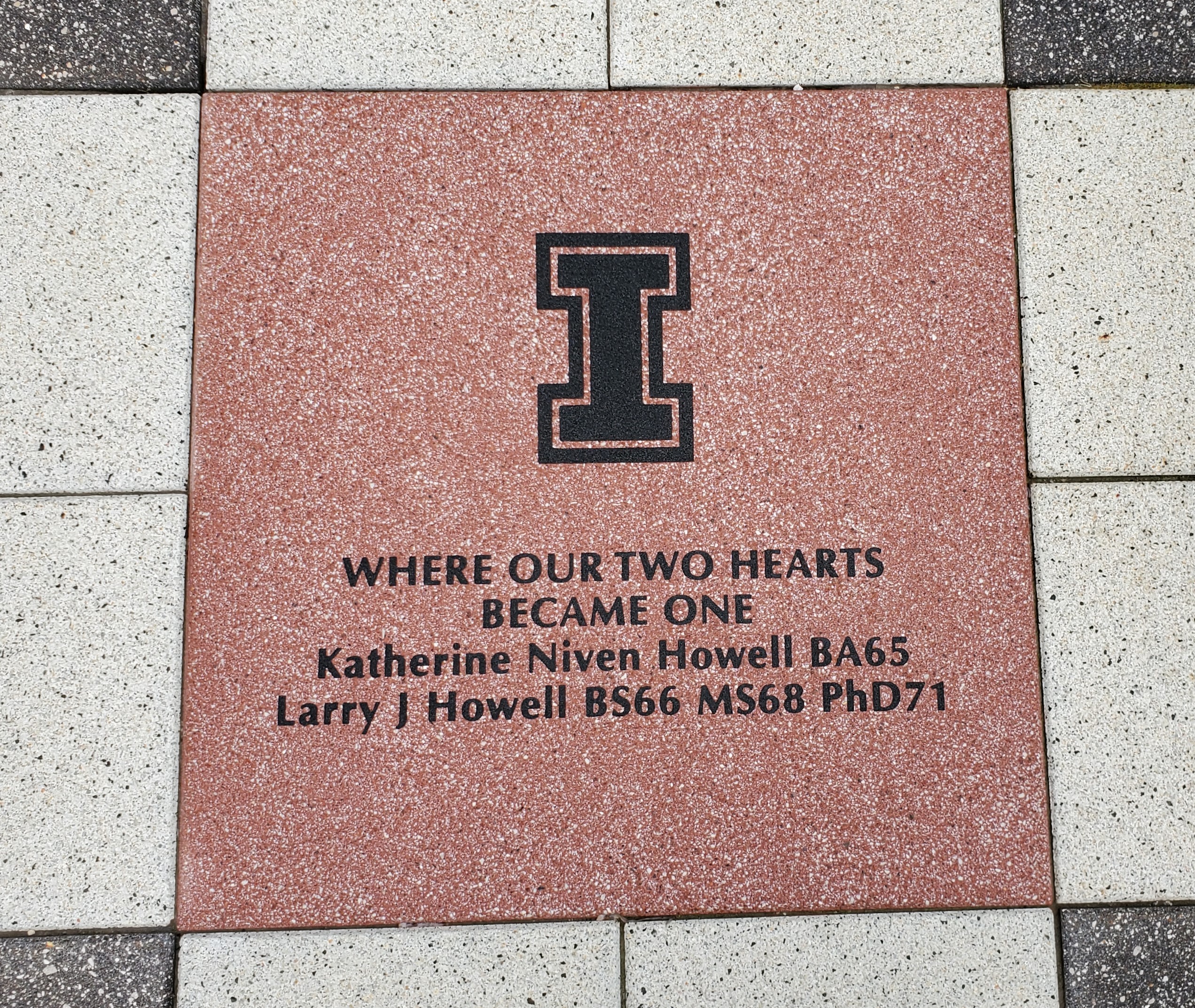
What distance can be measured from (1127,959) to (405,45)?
202 centimetres

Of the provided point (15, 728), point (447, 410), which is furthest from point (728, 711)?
point (15, 728)

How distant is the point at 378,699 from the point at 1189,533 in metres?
1.44

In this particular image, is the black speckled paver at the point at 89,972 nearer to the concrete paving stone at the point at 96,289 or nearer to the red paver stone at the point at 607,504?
the red paver stone at the point at 607,504

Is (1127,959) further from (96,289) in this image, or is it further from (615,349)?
(96,289)

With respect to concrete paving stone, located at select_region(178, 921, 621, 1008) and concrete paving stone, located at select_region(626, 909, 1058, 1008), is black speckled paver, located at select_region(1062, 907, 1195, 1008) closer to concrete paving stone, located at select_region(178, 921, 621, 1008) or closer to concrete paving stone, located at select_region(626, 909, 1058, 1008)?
concrete paving stone, located at select_region(626, 909, 1058, 1008)

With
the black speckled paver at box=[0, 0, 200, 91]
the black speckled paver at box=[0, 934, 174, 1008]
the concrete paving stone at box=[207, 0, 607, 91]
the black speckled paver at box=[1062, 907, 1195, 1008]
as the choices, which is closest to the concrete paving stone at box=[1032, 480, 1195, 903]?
the black speckled paver at box=[1062, 907, 1195, 1008]

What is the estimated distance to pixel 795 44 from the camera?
1.42 metres

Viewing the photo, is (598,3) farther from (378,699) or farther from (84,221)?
(378,699)

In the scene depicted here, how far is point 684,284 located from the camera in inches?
54.8

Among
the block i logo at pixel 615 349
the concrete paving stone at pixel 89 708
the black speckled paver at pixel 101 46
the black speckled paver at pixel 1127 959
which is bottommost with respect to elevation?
the black speckled paver at pixel 1127 959

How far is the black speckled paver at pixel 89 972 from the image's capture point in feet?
4.13

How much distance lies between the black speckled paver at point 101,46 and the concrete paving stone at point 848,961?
1720 mm

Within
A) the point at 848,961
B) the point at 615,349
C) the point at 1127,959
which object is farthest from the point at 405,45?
the point at 1127,959

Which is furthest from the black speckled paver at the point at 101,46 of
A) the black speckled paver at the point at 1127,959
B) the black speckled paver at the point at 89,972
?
the black speckled paver at the point at 1127,959
